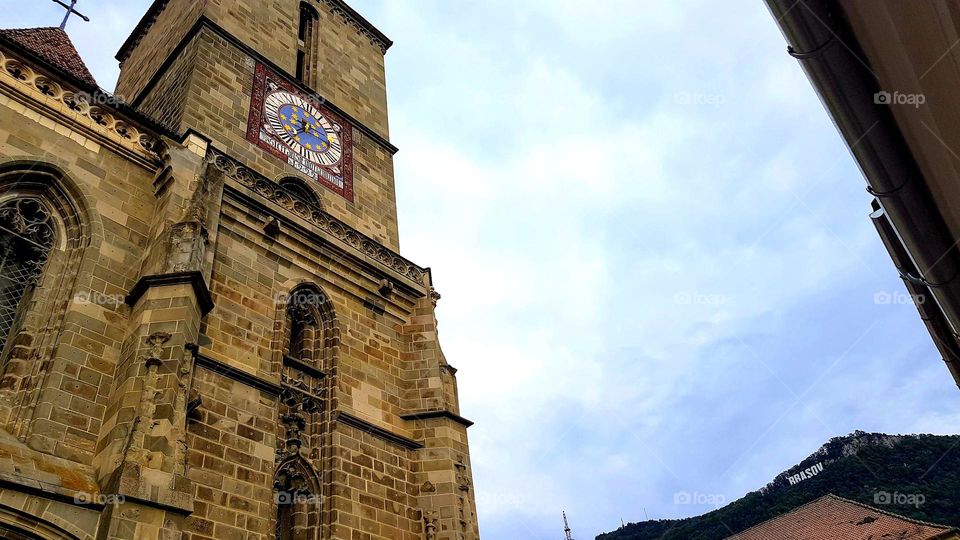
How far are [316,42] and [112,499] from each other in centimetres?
1544

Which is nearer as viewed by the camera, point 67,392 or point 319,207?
point 67,392

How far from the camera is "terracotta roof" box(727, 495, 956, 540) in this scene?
2291 centimetres

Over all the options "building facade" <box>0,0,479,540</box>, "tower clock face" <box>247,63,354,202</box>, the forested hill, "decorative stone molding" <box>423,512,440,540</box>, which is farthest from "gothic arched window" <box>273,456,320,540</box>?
the forested hill

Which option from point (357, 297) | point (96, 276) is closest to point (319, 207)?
point (357, 297)

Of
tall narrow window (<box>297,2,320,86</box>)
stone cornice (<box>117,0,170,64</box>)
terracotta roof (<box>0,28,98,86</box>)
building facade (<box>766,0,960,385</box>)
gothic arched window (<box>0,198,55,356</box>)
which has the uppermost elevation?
stone cornice (<box>117,0,170,64</box>)

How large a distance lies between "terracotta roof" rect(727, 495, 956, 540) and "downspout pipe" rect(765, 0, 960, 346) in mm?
22956

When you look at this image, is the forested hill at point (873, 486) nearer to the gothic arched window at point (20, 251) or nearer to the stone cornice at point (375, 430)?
the stone cornice at point (375, 430)

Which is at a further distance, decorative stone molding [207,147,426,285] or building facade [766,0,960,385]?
decorative stone molding [207,147,426,285]

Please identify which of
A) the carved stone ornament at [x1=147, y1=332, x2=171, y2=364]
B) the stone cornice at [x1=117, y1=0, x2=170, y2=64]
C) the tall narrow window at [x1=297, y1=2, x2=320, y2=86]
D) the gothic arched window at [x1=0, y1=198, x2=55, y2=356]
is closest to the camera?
the carved stone ornament at [x1=147, y1=332, x2=171, y2=364]

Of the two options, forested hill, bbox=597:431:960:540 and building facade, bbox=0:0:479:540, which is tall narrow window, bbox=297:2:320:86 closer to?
building facade, bbox=0:0:479:540

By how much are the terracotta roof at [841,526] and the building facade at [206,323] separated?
1860cm

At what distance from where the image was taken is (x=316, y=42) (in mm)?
19438

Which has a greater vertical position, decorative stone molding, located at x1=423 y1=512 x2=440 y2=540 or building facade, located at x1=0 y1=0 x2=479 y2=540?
building facade, located at x1=0 y1=0 x2=479 y2=540

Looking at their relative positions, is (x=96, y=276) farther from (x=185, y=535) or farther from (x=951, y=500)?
(x=951, y=500)
